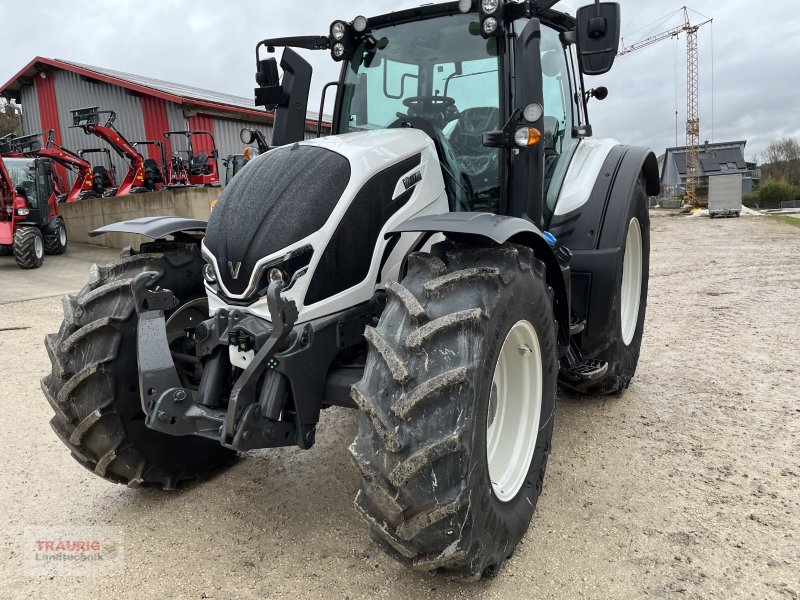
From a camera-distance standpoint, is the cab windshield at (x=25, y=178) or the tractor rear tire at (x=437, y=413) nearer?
the tractor rear tire at (x=437, y=413)

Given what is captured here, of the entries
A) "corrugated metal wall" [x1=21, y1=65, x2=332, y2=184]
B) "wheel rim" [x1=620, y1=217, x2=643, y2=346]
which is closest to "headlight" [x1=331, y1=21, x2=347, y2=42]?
"wheel rim" [x1=620, y1=217, x2=643, y2=346]

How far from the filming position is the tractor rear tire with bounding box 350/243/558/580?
1891mm

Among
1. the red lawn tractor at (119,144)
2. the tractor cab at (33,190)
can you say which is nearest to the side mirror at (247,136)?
the tractor cab at (33,190)

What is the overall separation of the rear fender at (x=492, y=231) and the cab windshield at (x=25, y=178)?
1327cm

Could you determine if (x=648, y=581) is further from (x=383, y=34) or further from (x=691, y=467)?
(x=383, y=34)

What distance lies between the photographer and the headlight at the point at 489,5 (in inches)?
107

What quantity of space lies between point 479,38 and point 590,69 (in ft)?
2.25

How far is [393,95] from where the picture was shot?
3.36m

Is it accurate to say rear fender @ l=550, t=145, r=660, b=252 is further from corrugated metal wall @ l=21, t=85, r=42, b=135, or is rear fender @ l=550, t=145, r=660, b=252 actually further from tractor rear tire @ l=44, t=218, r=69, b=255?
corrugated metal wall @ l=21, t=85, r=42, b=135

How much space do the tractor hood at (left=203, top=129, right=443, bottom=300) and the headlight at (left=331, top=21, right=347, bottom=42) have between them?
1.01 m

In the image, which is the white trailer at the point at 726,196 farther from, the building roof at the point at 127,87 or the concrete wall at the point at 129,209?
the concrete wall at the point at 129,209

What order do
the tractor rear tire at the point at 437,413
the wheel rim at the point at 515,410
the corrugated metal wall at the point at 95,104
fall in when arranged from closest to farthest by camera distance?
1. the tractor rear tire at the point at 437,413
2. the wheel rim at the point at 515,410
3. the corrugated metal wall at the point at 95,104

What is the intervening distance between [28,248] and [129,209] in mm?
2952

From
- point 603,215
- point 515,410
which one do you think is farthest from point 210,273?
point 603,215
